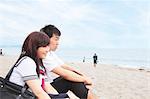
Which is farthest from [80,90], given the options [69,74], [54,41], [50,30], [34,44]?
[34,44]

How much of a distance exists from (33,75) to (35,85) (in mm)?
72

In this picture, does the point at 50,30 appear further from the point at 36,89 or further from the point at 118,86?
the point at 118,86

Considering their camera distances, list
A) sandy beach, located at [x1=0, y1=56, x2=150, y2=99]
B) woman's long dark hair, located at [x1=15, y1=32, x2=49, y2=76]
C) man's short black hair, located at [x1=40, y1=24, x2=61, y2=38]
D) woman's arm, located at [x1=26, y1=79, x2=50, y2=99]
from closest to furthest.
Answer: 1. woman's arm, located at [x1=26, y1=79, x2=50, y2=99]
2. woman's long dark hair, located at [x1=15, y1=32, x2=49, y2=76]
3. man's short black hair, located at [x1=40, y1=24, x2=61, y2=38]
4. sandy beach, located at [x1=0, y1=56, x2=150, y2=99]

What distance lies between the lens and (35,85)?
9.07 ft

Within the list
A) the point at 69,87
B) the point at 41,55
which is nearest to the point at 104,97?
the point at 69,87

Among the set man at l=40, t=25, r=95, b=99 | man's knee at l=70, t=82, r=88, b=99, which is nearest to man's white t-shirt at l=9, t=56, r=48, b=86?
man at l=40, t=25, r=95, b=99

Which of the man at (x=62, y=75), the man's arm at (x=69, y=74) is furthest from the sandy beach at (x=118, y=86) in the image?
the man's arm at (x=69, y=74)

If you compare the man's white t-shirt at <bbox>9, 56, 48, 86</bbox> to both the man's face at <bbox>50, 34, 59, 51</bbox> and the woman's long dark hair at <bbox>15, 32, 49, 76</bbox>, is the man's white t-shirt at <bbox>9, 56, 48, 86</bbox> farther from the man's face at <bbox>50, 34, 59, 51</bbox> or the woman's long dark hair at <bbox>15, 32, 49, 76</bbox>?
the man's face at <bbox>50, 34, 59, 51</bbox>

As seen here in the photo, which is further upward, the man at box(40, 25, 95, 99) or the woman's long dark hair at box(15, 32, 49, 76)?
the woman's long dark hair at box(15, 32, 49, 76)

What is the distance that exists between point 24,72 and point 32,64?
81 millimetres

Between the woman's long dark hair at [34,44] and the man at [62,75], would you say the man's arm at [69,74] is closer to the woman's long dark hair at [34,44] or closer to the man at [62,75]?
the man at [62,75]

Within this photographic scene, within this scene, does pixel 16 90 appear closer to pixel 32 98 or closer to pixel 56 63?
pixel 32 98

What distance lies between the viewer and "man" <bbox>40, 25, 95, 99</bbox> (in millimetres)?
3863

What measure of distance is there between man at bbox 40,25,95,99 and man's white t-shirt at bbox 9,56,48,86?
1.01 m
